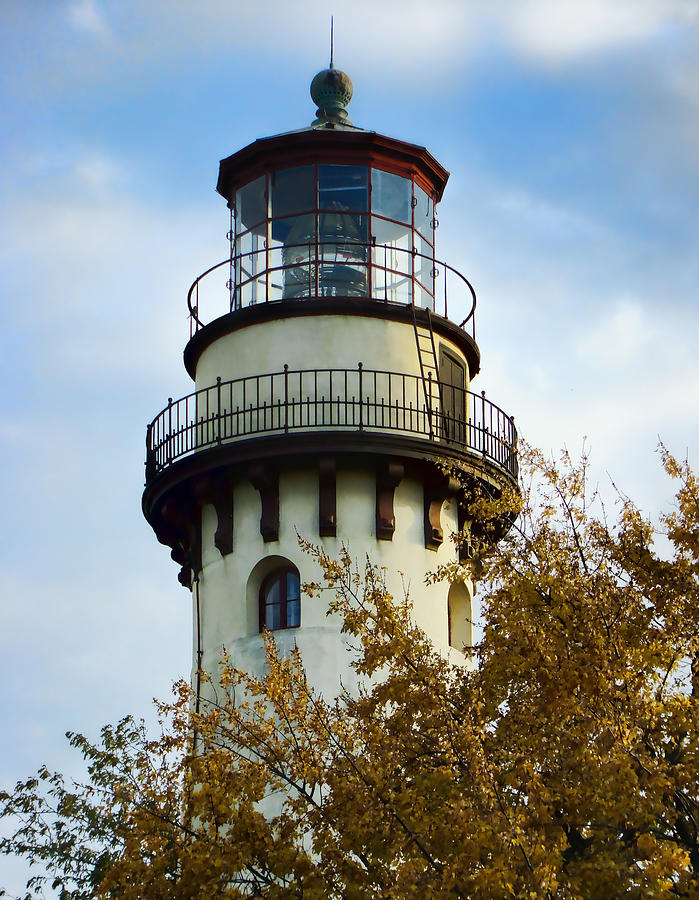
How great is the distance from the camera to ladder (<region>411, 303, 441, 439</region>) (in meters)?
26.4

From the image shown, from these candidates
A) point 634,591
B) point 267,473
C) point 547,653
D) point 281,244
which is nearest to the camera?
point 547,653

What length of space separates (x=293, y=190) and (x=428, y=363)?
377 cm

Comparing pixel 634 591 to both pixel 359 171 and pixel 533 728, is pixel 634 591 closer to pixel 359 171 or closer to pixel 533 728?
pixel 533 728

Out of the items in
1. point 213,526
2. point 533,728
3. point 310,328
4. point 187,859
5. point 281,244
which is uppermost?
point 281,244

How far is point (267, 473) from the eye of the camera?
2561cm

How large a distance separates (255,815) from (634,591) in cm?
488

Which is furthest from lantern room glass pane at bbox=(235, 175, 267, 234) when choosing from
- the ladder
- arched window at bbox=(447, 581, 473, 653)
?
arched window at bbox=(447, 581, 473, 653)

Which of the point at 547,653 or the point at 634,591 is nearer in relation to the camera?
the point at 547,653

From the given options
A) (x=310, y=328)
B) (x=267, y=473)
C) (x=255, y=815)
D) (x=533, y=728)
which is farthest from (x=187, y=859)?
(x=310, y=328)

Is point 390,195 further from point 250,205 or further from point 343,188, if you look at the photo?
point 250,205

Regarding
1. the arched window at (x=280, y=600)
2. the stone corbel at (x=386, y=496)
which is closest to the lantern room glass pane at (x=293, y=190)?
the stone corbel at (x=386, y=496)

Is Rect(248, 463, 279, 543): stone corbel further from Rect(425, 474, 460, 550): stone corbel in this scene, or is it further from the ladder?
the ladder

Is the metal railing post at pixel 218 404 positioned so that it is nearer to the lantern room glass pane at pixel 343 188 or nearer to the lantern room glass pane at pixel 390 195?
the lantern room glass pane at pixel 343 188

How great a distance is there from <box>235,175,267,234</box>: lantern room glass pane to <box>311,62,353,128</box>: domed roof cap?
5.26 ft
